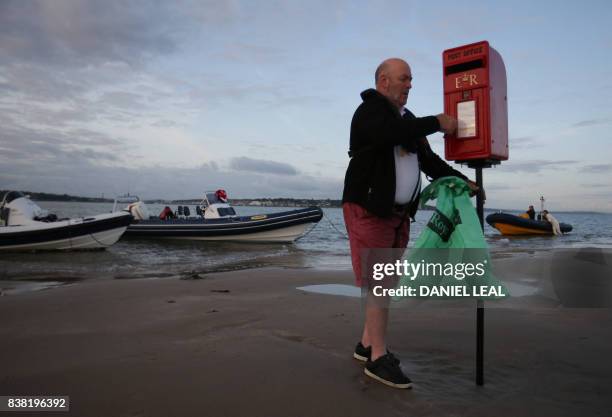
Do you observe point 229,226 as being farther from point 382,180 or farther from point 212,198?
point 382,180

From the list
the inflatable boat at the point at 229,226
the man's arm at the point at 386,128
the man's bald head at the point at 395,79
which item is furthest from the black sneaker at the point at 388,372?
the inflatable boat at the point at 229,226

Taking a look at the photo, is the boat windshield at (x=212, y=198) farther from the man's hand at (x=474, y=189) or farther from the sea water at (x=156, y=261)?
the man's hand at (x=474, y=189)

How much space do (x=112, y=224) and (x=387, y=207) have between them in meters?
14.3

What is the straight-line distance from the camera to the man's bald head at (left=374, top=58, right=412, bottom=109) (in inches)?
96.6

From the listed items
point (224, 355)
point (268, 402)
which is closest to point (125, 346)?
point (224, 355)

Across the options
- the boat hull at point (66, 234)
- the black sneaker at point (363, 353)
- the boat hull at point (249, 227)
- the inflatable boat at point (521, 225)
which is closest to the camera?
the black sneaker at point (363, 353)

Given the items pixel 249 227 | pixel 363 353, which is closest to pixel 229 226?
pixel 249 227

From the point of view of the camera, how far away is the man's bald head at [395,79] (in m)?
2.45

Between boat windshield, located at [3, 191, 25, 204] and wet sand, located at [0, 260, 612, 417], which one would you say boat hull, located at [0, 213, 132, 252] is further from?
wet sand, located at [0, 260, 612, 417]

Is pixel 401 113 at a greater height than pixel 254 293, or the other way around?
pixel 401 113

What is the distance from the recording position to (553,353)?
2.79 m

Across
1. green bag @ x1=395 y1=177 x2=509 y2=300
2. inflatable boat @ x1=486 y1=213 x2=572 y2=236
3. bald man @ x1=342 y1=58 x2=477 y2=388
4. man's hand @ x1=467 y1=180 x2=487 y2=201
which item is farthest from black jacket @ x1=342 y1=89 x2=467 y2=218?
inflatable boat @ x1=486 y1=213 x2=572 y2=236

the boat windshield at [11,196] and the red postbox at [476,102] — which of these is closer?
the red postbox at [476,102]

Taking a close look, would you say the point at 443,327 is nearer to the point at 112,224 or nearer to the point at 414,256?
the point at 414,256
